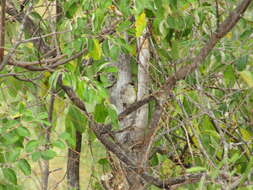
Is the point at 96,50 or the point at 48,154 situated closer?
the point at 48,154

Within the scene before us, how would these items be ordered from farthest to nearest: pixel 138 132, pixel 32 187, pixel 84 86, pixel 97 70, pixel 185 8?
pixel 32 187 < pixel 138 132 < pixel 185 8 < pixel 97 70 < pixel 84 86

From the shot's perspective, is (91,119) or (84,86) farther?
(91,119)

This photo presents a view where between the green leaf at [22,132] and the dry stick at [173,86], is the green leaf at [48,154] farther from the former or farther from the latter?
the dry stick at [173,86]

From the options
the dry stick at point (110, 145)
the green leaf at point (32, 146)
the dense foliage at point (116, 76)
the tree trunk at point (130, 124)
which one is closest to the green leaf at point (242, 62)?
the dense foliage at point (116, 76)

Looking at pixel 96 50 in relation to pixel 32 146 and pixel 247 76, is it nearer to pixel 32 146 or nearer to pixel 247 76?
pixel 32 146

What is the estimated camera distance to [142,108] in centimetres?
217

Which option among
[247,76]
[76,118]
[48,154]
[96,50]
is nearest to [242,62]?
[247,76]

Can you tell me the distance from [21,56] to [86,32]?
50cm

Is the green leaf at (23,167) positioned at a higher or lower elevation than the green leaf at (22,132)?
lower

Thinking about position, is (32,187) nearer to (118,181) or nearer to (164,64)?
(118,181)

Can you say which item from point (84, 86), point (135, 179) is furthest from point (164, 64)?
point (84, 86)

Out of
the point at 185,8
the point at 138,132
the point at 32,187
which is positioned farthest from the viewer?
the point at 32,187

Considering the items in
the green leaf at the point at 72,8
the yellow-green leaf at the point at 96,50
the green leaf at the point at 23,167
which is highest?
the green leaf at the point at 72,8

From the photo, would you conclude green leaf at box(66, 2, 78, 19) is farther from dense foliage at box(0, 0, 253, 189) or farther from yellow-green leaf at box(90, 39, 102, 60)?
yellow-green leaf at box(90, 39, 102, 60)
